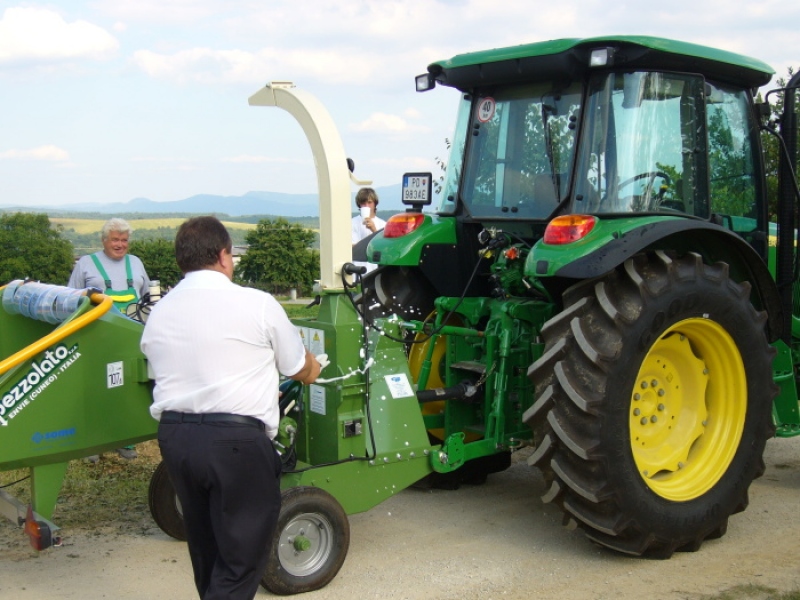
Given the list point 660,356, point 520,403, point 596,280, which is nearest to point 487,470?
point 520,403

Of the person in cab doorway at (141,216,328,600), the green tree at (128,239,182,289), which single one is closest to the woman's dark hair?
the person in cab doorway at (141,216,328,600)

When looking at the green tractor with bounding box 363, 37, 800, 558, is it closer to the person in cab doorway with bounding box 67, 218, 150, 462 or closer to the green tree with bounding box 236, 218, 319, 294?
the person in cab doorway with bounding box 67, 218, 150, 462

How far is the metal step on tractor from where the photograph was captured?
13.5 feet

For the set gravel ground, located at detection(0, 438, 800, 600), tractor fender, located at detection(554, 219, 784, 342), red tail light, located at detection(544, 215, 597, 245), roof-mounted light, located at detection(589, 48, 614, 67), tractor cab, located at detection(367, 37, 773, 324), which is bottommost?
gravel ground, located at detection(0, 438, 800, 600)

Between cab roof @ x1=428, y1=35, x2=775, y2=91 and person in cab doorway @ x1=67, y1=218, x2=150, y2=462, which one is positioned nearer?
cab roof @ x1=428, y1=35, x2=775, y2=91

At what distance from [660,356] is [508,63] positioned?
5.50ft

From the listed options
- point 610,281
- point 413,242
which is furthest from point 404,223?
point 610,281

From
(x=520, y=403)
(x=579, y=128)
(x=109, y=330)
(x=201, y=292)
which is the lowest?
(x=520, y=403)

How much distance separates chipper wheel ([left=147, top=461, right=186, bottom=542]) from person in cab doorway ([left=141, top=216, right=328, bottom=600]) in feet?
4.78

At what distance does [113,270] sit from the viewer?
623cm

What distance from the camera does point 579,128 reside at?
14.8 ft

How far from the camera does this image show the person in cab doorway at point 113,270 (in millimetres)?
6109

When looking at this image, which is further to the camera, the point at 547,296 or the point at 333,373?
the point at 547,296

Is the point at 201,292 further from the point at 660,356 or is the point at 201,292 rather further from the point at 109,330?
the point at 660,356
